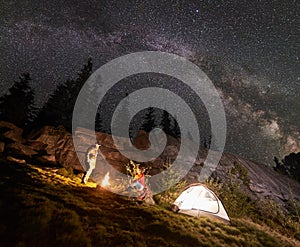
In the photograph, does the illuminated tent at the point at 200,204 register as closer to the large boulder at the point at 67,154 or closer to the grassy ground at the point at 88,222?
the grassy ground at the point at 88,222

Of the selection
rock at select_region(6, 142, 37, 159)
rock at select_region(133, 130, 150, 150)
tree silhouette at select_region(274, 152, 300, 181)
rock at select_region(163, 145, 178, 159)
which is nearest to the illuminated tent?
rock at select_region(163, 145, 178, 159)

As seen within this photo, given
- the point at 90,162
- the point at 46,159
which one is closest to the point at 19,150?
the point at 46,159

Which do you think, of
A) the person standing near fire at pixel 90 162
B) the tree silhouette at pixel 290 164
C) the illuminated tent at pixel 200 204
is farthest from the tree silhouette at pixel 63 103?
the tree silhouette at pixel 290 164

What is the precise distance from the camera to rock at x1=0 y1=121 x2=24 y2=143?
56.0ft

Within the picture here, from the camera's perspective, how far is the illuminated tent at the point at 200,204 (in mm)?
11391

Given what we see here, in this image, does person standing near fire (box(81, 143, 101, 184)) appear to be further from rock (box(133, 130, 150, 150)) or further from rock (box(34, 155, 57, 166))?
rock (box(133, 130, 150, 150))

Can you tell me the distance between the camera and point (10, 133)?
57.2ft

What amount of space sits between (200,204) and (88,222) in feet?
20.2

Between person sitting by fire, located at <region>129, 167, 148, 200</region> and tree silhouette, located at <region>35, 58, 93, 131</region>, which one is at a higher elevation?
tree silhouette, located at <region>35, 58, 93, 131</region>

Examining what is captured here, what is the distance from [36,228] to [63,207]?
70.7 inches

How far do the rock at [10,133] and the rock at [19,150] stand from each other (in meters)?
1.37

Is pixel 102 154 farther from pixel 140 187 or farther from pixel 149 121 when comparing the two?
pixel 149 121

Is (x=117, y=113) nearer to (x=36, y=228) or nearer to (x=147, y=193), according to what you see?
(x=147, y=193)

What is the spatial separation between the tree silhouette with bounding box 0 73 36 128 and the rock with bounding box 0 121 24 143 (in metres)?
10.6
